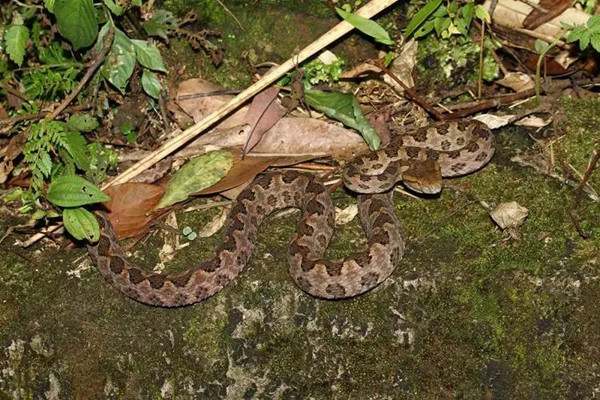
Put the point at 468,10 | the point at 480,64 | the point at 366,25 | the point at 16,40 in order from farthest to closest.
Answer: the point at 480,64 → the point at 468,10 → the point at 366,25 → the point at 16,40

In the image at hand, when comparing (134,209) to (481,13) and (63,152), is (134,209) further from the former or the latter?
(481,13)

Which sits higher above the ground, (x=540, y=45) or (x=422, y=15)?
(x=422, y=15)

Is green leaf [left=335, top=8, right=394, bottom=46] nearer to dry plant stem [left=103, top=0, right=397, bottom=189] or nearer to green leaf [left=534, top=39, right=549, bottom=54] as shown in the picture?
dry plant stem [left=103, top=0, right=397, bottom=189]

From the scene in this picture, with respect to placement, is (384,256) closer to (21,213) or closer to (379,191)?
(379,191)

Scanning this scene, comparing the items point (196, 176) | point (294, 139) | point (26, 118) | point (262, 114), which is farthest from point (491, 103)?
point (26, 118)

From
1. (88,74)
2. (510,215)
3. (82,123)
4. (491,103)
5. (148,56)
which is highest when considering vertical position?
(148,56)

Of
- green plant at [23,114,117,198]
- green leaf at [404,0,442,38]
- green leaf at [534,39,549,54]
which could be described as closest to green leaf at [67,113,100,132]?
green plant at [23,114,117,198]

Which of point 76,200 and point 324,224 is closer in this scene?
point 76,200
